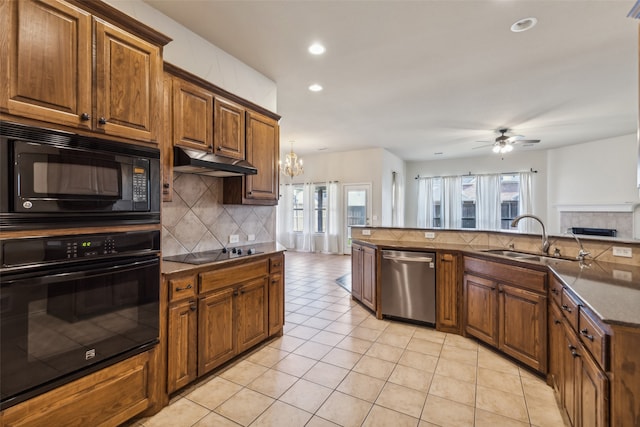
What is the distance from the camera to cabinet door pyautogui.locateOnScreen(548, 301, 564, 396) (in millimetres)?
1939

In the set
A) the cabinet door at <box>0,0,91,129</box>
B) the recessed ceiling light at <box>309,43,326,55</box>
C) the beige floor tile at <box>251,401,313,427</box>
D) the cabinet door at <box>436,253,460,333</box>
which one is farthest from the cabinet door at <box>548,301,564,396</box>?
the cabinet door at <box>0,0,91,129</box>

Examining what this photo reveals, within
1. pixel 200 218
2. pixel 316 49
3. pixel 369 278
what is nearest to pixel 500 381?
pixel 369 278

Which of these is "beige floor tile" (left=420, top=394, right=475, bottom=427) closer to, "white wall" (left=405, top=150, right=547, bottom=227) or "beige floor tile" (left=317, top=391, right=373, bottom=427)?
"beige floor tile" (left=317, top=391, right=373, bottom=427)

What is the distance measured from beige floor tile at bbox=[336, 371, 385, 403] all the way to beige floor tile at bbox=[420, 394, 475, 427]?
36cm

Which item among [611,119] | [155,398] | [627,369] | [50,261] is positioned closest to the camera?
[627,369]

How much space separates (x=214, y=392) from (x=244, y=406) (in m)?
0.30

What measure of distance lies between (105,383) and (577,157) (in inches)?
377

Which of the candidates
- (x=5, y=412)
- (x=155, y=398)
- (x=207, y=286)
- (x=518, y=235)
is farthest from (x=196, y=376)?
(x=518, y=235)

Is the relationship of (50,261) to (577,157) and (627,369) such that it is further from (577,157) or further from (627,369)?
(577,157)

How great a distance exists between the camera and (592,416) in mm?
1321

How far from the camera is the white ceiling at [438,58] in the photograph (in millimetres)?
2430

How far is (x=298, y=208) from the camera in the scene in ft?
30.4

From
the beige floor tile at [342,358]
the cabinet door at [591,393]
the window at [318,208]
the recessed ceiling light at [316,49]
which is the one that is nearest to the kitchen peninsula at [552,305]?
the cabinet door at [591,393]

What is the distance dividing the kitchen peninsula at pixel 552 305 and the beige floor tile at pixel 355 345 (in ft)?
2.25
